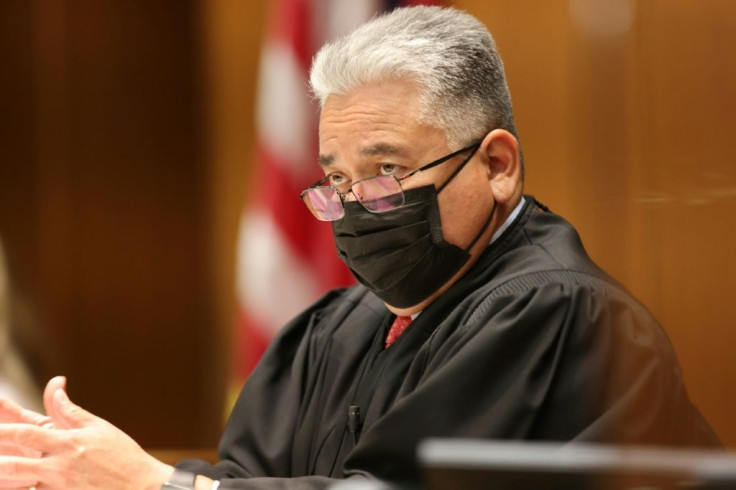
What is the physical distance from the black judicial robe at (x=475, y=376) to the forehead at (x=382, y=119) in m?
0.29

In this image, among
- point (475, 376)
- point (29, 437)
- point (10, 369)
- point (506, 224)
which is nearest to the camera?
point (475, 376)

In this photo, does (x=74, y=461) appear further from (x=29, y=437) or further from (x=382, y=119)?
(x=382, y=119)

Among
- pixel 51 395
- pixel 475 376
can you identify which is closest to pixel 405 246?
pixel 475 376

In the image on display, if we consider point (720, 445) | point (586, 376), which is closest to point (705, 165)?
point (720, 445)

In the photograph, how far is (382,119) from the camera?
205 centimetres

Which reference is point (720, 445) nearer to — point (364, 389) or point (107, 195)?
point (364, 389)

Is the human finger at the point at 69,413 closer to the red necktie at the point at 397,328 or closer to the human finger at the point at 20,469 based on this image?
the human finger at the point at 20,469

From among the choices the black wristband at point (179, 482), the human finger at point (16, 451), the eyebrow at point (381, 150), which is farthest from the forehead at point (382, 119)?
the human finger at point (16, 451)

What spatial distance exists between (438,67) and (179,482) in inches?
35.7

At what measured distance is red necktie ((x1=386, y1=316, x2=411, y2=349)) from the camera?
7.21ft

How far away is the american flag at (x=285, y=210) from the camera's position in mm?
3273

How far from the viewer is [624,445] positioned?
120cm

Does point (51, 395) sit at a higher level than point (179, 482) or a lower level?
higher

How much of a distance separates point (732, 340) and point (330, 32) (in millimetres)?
2189
